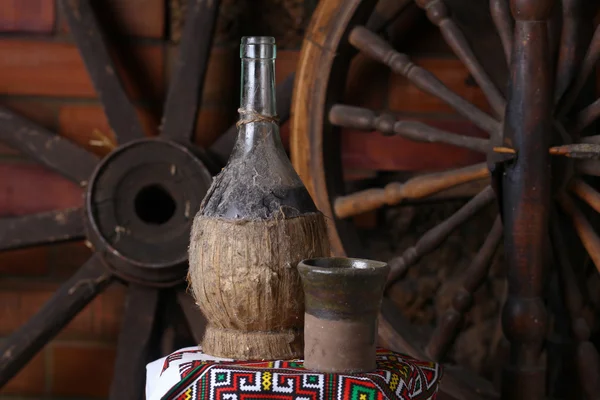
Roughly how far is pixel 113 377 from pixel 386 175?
707 mm

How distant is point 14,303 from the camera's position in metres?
2.01

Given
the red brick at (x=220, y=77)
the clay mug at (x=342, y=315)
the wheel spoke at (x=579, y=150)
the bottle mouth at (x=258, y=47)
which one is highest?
the red brick at (x=220, y=77)

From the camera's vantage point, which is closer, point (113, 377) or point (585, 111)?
point (585, 111)

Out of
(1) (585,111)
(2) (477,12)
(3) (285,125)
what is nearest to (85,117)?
(3) (285,125)

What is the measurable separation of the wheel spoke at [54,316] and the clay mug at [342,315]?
81cm

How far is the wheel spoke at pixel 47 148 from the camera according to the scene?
185 centimetres

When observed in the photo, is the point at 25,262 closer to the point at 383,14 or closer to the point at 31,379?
the point at 31,379

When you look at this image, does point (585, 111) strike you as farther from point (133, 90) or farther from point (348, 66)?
point (133, 90)

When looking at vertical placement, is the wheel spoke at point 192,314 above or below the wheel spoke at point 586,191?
below

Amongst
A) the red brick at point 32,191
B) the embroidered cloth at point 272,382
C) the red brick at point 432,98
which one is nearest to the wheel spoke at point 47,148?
the red brick at point 32,191

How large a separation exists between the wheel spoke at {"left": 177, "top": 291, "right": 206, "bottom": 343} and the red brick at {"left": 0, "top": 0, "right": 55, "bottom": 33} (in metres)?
0.66

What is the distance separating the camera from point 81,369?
2.01 m

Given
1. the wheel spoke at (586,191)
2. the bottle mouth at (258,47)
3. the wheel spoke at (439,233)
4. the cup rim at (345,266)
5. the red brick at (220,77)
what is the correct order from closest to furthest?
the cup rim at (345,266)
the bottle mouth at (258,47)
the wheel spoke at (586,191)
the wheel spoke at (439,233)
the red brick at (220,77)

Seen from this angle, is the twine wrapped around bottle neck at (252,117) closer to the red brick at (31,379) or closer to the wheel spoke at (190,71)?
the wheel spoke at (190,71)
